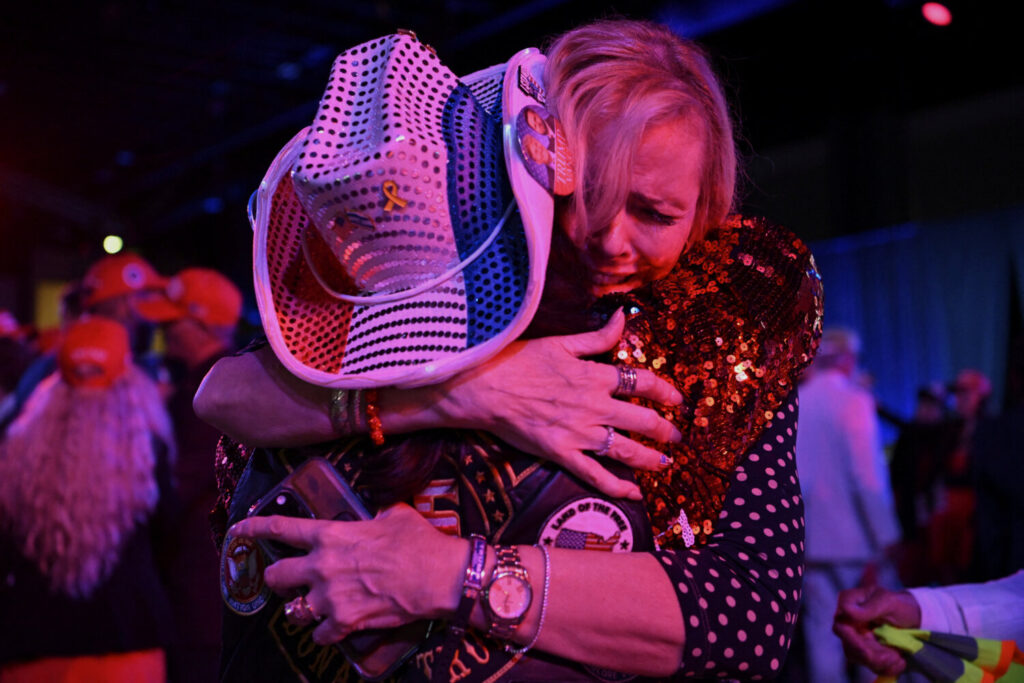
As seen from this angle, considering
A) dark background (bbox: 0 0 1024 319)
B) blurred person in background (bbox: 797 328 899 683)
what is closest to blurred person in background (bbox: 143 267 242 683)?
blurred person in background (bbox: 797 328 899 683)

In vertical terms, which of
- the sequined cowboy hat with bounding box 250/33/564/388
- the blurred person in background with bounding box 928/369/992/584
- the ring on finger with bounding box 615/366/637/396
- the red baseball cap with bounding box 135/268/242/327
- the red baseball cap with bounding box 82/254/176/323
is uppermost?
the red baseball cap with bounding box 82/254/176/323

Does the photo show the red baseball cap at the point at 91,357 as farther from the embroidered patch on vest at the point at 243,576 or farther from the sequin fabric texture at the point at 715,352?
the sequin fabric texture at the point at 715,352

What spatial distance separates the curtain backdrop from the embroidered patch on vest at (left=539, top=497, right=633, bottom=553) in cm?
719

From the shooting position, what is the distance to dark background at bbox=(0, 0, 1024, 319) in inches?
239

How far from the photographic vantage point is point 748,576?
1010 millimetres

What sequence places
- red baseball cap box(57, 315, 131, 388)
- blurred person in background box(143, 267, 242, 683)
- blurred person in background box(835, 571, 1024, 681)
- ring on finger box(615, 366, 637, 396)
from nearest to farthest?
ring on finger box(615, 366, 637, 396)
blurred person in background box(835, 571, 1024, 681)
blurred person in background box(143, 267, 242, 683)
red baseball cap box(57, 315, 131, 388)

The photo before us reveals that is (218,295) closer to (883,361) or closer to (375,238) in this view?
(375,238)

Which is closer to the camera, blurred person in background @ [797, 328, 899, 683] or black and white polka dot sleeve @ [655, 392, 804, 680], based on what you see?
black and white polka dot sleeve @ [655, 392, 804, 680]

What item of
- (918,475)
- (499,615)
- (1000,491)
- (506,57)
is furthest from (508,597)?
(918,475)

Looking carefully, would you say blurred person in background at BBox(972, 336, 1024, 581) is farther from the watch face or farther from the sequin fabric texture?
the watch face

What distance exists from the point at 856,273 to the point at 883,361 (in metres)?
0.94

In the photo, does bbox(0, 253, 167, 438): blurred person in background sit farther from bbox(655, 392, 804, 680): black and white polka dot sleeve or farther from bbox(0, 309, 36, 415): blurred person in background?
bbox(655, 392, 804, 680): black and white polka dot sleeve

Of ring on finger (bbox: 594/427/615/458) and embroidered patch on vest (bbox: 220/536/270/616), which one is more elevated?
ring on finger (bbox: 594/427/615/458)

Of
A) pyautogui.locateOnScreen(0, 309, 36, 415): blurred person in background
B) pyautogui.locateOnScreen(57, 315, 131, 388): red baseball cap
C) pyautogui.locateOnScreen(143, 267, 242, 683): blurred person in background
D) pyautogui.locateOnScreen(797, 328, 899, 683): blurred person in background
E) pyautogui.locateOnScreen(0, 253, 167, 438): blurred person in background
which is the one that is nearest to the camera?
pyautogui.locateOnScreen(143, 267, 242, 683): blurred person in background
